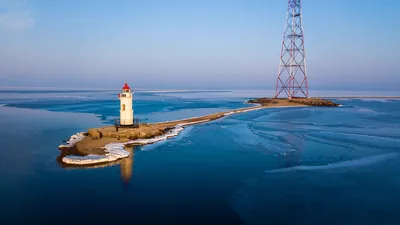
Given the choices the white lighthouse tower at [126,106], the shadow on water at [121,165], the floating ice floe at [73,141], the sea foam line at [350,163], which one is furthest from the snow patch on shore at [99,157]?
the sea foam line at [350,163]

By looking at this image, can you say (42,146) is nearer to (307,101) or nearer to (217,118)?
(217,118)

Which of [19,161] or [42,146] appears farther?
[42,146]

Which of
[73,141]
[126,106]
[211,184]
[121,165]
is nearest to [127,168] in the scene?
[121,165]

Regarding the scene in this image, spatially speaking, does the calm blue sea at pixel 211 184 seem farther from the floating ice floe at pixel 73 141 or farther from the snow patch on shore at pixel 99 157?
the floating ice floe at pixel 73 141

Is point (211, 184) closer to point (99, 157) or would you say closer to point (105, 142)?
point (99, 157)

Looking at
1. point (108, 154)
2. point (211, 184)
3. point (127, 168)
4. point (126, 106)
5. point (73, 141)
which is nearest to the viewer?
point (211, 184)

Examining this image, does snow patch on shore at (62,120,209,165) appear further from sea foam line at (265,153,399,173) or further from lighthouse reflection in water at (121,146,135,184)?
sea foam line at (265,153,399,173)

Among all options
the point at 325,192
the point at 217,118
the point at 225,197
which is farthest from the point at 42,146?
the point at 217,118

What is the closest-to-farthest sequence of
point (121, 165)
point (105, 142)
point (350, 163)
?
1. point (121, 165)
2. point (350, 163)
3. point (105, 142)

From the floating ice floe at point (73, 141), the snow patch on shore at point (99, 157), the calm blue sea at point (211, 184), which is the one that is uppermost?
the floating ice floe at point (73, 141)
